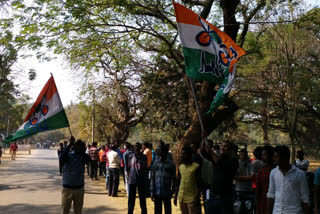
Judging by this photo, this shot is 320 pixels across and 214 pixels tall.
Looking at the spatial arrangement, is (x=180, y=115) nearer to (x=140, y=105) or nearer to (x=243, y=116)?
(x=140, y=105)

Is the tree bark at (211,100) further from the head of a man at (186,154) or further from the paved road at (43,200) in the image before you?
the head of a man at (186,154)

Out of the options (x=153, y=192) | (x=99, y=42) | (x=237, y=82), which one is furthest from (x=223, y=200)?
(x=237, y=82)

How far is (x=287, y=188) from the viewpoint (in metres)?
4.02

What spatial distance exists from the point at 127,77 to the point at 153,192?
14.1 m

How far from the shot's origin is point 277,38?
1794 centimetres

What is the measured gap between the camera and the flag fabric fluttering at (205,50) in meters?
6.25

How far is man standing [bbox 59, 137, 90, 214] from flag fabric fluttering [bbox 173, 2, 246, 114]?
2.82m

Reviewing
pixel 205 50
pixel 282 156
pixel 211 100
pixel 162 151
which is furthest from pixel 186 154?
pixel 211 100

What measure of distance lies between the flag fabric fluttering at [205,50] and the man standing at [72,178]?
9.25 feet

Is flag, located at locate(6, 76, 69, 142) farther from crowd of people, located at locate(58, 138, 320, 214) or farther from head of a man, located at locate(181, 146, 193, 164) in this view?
head of a man, located at locate(181, 146, 193, 164)

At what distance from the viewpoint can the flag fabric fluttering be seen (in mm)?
6254

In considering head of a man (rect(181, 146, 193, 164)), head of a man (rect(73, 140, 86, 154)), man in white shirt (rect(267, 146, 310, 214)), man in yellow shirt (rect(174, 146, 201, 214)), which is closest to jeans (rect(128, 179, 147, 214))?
head of a man (rect(73, 140, 86, 154))

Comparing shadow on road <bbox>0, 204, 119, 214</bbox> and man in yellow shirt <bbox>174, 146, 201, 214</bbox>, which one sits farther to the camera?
shadow on road <bbox>0, 204, 119, 214</bbox>

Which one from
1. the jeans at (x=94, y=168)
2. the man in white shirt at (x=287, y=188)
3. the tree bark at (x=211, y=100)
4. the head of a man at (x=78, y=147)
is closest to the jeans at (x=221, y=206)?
the man in white shirt at (x=287, y=188)
